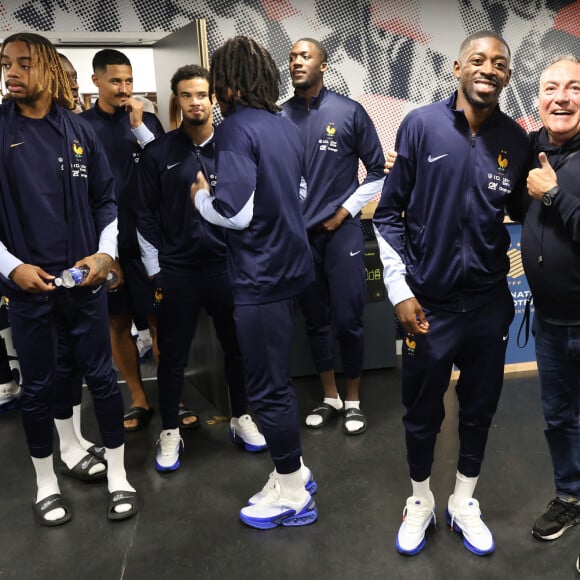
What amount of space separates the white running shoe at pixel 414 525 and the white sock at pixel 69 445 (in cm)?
135

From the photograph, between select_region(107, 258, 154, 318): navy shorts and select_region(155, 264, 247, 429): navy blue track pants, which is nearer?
select_region(155, 264, 247, 429): navy blue track pants

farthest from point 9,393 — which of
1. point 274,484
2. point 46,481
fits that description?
point 274,484

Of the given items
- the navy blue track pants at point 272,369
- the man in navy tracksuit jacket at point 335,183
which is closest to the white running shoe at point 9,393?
the man in navy tracksuit jacket at point 335,183

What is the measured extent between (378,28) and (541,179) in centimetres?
257

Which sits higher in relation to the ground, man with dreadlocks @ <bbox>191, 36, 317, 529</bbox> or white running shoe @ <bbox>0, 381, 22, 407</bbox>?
man with dreadlocks @ <bbox>191, 36, 317, 529</bbox>

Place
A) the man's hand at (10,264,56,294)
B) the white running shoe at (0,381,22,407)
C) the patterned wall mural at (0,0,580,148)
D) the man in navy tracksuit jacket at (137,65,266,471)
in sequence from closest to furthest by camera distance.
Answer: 1. the man's hand at (10,264,56,294)
2. the man in navy tracksuit jacket at (137,65,266,471)
3. the white running shoe at (0,381,22,407)
4. the patterned wall mural at (0,0,580,148)

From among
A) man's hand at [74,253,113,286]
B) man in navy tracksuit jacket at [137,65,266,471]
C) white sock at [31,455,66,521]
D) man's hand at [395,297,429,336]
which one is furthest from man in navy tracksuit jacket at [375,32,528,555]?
white sock at [31,455,66,521]

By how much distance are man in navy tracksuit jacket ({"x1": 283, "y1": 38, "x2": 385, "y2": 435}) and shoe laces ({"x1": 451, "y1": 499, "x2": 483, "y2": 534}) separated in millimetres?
915

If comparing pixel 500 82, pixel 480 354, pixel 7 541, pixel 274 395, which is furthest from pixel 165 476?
pixel 500 82

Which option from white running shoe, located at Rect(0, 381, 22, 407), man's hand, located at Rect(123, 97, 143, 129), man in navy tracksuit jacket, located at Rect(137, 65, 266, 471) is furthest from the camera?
white running shoe, located at Rect(0, 381, 22, 407)

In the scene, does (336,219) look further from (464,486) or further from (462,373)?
(464,486)

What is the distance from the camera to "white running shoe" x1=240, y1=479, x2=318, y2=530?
7.28ft

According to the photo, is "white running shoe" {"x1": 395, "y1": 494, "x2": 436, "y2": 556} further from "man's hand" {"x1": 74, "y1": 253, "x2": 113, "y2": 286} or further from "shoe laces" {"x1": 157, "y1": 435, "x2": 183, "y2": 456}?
"man's hand" {"x1": 74, "y1": 253, "x2": 113, "y2": 286}

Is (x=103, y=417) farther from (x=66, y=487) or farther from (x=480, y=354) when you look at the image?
(x=480, y=354)
